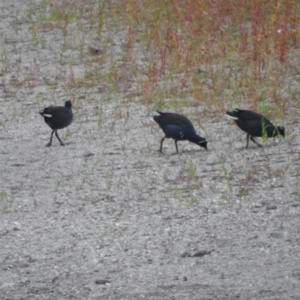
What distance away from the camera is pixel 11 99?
44.7 feet

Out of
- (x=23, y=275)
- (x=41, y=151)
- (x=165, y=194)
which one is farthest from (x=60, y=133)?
(x=23, y=275)

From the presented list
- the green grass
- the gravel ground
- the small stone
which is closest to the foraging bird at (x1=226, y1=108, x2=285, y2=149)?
the gravel ground

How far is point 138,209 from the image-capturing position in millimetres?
9000

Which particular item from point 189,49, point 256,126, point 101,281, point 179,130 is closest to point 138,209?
point 101,281

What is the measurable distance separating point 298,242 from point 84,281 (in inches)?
61.3

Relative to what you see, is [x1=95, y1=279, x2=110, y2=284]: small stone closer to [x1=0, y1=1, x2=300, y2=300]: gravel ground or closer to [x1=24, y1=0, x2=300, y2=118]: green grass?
[x1=0, y1=1, x2=300, y2=300]: gravel ground

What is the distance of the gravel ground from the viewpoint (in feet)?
23.9

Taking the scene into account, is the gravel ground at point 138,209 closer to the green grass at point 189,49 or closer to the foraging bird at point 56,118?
Result: the foraging bird at point 56,118

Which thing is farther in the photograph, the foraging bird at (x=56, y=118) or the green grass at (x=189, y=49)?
the green grass at (x=189, y=49)

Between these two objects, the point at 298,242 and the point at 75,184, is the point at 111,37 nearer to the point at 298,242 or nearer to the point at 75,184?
the point at 75,184

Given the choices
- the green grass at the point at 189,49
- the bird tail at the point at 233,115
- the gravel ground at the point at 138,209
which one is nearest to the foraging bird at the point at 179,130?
the gravel ground at the point at 138,209

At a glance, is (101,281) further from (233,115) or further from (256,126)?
(233,115)

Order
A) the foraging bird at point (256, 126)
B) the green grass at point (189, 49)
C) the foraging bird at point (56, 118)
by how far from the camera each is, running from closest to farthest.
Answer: the foraging bird at point (256, 126)
the foraging bird at point (56, 118)
the green grass at point (189, 49)

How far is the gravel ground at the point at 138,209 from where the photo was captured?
7.27 meters
